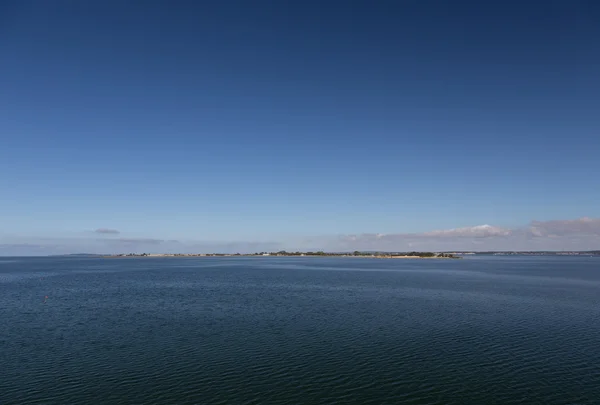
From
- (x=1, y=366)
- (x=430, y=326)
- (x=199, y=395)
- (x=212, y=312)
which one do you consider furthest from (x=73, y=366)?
(x=430, y=326)

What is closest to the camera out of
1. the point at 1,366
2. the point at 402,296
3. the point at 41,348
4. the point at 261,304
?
the point at 1,366

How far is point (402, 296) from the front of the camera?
73.8 m

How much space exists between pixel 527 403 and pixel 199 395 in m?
23.8

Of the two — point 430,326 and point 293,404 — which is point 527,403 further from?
point 430,326

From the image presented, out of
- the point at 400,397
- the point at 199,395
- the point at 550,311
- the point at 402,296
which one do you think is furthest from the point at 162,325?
the point at 550,311

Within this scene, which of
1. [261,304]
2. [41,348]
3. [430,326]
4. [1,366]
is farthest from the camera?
[261,304]

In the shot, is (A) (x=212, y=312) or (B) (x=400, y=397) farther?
(A) (x=212, y=312)

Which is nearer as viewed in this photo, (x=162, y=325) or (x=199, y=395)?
(x=199, y=395)

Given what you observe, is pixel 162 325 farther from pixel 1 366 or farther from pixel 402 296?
pixel 402 296

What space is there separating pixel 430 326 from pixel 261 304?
2997 centimetres

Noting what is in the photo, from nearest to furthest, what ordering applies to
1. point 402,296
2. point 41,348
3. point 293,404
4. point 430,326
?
point 293,404 → point 41,348 → point 430,326 → point 402,296

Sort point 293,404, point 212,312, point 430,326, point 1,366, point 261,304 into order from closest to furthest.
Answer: point 293,404
point 1,366
point 430,326
point 212,312
point 261,304

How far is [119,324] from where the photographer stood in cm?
4725

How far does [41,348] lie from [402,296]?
62.0m
